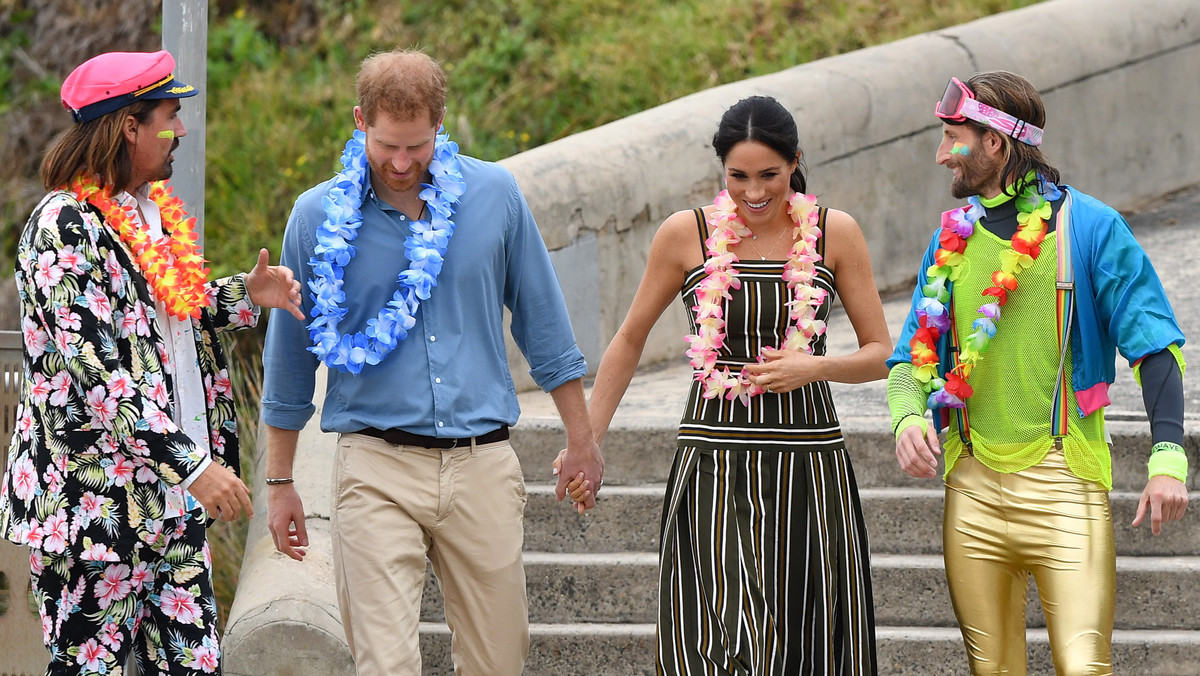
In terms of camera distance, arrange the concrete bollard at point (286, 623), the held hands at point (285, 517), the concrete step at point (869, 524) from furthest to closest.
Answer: the concrete step at point (869, 524)
the concrete bollard at point (286, 623)
the held hands at point (285, 517)

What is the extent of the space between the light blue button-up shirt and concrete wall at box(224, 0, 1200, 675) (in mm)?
1096

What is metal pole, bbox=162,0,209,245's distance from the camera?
4672 millimetres

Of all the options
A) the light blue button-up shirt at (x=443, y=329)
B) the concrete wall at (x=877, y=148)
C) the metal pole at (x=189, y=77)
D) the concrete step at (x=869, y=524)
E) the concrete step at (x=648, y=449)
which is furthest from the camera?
the concrete wall at (x=877, y=148)

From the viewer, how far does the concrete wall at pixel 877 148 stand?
22.3ft

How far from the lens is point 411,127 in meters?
3.73

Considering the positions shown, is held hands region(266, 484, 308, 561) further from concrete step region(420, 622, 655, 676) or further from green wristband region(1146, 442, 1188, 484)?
green wristband region(1146, 442, 1188, 484)

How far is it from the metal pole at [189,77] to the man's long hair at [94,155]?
846 mm

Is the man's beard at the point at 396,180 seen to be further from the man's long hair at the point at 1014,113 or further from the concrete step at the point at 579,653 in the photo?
the concrete step at the point at 579,653

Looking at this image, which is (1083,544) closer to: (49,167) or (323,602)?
(323,602)

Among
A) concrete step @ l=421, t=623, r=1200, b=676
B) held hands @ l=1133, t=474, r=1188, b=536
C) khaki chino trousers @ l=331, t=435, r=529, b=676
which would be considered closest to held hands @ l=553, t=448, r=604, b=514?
khaki chino trousers @ l=331, t=435, r=529, b=676

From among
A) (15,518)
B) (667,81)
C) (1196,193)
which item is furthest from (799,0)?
(15,518)

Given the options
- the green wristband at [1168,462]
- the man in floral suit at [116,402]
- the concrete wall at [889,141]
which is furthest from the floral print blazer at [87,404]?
the concrete wall at [889,141]

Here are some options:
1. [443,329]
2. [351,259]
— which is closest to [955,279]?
[443,329]

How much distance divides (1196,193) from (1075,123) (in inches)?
48.0
